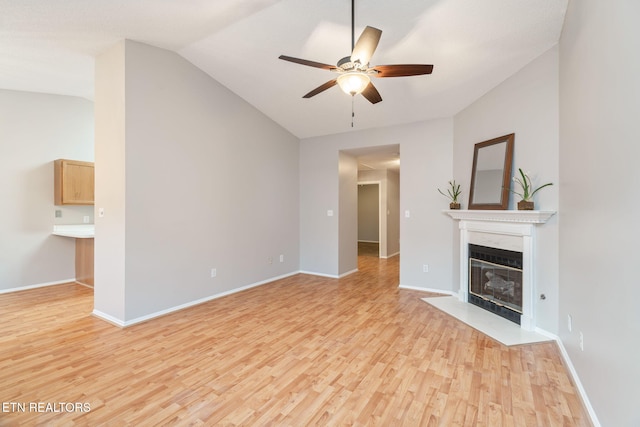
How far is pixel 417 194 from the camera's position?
4.52 meters

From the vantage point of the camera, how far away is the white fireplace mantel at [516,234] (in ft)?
9.69

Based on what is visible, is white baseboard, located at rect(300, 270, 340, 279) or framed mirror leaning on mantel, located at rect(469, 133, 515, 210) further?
white baseboard, located at rect(300, 270, 340, 279)

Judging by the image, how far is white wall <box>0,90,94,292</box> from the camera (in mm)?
4234

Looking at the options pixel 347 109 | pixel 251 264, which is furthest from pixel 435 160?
pixel 251 264

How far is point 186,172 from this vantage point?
144 inches

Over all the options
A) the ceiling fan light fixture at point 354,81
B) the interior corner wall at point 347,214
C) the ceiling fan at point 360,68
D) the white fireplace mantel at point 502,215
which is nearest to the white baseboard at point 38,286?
the interior corner wall at point 347,214

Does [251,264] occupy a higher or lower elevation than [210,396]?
higher

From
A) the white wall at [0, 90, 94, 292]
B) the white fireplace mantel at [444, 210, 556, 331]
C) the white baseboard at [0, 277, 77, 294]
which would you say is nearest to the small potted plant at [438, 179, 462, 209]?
the white fireplace mantel at [444, 210, 556, 331]

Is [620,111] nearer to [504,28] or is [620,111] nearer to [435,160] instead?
[504,28]

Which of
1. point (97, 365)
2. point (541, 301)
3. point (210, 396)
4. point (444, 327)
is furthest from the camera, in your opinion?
point (444, 327)

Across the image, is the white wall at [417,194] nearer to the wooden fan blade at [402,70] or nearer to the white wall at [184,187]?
the white wall at [184,187]

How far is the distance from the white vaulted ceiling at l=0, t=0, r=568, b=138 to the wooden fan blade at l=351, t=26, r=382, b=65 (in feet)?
2.51

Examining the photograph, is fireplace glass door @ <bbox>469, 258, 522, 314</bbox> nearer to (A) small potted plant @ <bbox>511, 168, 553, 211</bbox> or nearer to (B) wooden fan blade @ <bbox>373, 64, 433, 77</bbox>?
(A) small potted plant @ <bbox>511, 168, 553, 211</bbox>

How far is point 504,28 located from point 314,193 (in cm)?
369
